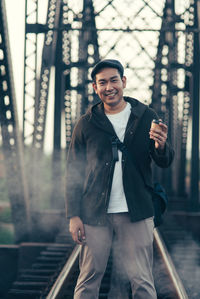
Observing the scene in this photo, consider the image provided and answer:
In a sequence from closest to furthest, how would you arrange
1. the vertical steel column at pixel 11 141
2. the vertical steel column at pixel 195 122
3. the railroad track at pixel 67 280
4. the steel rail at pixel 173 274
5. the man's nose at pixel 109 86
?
1. the man's nose at pixel 109 86
2. the steel rail at pixel 173 274
3. the railroad track at pixel 67 280
4. the vertical steel column at pixel 11 141
5. the vertical steel column at pixel 195 122

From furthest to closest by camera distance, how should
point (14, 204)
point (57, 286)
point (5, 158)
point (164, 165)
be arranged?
point (14, 204) → point (5, 158) → point (57, 286) → point (164, 165)

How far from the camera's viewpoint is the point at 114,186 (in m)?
2.56

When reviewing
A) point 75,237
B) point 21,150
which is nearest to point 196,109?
point 21,150

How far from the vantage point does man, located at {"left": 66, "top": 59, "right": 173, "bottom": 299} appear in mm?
2521

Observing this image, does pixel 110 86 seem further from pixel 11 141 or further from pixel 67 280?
pixel 11 141

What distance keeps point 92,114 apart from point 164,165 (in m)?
0.57

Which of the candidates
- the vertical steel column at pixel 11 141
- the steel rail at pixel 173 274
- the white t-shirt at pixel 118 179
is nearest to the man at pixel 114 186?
the white t-shirt at pixel 118 179

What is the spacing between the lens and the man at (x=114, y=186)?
2.52 metres

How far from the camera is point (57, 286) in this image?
3.67 metres

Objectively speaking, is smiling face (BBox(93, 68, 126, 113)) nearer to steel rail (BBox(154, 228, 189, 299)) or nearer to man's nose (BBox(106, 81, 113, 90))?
man's nose (BBox(106, 81, 113, 90))

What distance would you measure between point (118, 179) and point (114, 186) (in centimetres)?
5

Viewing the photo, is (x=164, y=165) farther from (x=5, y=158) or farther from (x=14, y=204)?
(x=14, y=204)

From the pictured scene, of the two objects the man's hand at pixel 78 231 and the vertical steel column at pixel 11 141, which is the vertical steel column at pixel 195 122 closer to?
the vertical steel column at pixel 11 141

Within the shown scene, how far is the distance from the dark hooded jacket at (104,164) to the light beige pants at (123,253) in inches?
2.7
